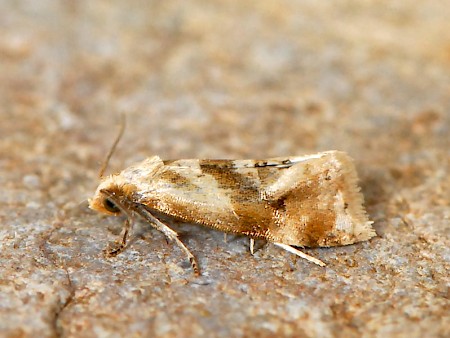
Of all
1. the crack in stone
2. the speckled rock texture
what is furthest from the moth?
the crack in stone

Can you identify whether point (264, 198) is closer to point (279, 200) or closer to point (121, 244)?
point (279, 200)

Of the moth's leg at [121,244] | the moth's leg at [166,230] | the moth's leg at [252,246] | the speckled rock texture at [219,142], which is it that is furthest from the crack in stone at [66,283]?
the moth's leg at [252,246]

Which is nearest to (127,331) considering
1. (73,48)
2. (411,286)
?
(411,286)

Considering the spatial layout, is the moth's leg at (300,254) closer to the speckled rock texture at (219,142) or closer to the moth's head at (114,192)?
the speckled rock texture at (219,142)

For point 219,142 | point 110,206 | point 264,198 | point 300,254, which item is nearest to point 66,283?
point 110,206

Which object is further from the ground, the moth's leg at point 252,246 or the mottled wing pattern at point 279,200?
the mottled wing pattern at point 279,200
